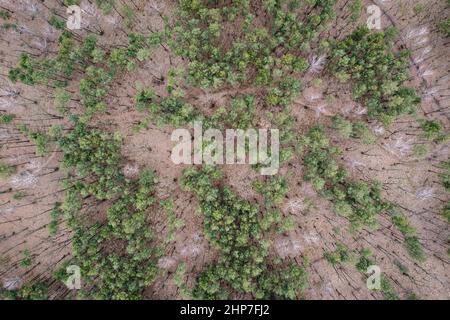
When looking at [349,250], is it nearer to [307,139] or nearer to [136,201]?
[307,139]

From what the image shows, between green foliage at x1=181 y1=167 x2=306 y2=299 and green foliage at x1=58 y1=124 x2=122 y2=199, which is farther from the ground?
green foliage at x1=58 y1=124 x2=122 y2=199

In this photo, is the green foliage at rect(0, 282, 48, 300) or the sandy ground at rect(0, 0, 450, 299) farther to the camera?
the sandy ground at rect(0, 0, 450, 299)

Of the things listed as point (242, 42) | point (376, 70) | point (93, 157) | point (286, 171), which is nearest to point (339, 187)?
point (286, 171)

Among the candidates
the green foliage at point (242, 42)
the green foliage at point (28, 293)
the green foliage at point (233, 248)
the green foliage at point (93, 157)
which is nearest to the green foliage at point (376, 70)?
the green foliage at point (242, 42)

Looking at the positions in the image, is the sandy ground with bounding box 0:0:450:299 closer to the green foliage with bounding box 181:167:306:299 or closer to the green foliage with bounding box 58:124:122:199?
the green foliage with bounding box 58:124:122:199

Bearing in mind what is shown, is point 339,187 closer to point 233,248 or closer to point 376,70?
point 376,70

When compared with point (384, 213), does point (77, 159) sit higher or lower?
higher

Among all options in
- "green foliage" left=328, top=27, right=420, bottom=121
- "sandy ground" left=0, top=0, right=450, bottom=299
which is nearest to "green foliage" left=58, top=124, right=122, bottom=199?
"sandy ground" left=0, top=0, right=450, bottom=299
